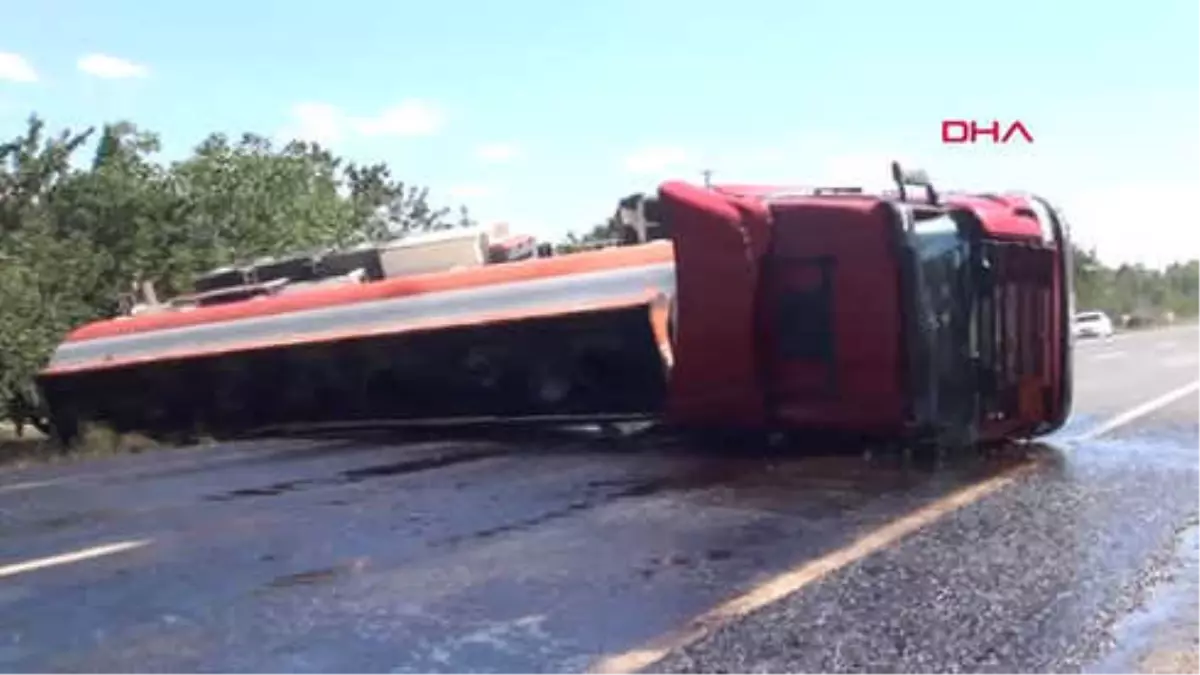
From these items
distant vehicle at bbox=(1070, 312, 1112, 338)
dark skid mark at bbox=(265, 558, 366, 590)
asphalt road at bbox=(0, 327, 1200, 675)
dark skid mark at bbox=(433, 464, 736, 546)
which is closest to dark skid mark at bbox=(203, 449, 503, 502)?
asphalt road at bbox=(0, 327, 1200, 675)

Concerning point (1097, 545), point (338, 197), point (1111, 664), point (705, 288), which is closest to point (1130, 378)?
point (705, 288)

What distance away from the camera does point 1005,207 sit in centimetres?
1039

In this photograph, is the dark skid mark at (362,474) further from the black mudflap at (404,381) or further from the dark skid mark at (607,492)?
the dark skid mark at (607,492)

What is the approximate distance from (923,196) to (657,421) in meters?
2.55

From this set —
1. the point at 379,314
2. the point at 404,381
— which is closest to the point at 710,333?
the point at 404,381

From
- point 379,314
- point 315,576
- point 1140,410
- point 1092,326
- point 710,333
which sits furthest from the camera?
point 1092,326

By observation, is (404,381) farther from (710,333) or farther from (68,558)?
(68,558)

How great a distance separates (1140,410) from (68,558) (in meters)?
10.6

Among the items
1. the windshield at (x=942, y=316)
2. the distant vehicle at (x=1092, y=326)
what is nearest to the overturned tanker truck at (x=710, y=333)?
the windshield at (x=942, y=316)

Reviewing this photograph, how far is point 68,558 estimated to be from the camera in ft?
21.0

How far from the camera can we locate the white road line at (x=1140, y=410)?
11641mm

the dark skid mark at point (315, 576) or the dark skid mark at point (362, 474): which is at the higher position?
the dark skid mark at point (315, 576)

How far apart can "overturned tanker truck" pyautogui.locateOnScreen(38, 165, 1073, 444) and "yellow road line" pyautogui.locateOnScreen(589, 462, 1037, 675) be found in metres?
1.65

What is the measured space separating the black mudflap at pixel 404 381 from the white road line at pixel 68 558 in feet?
15.8
